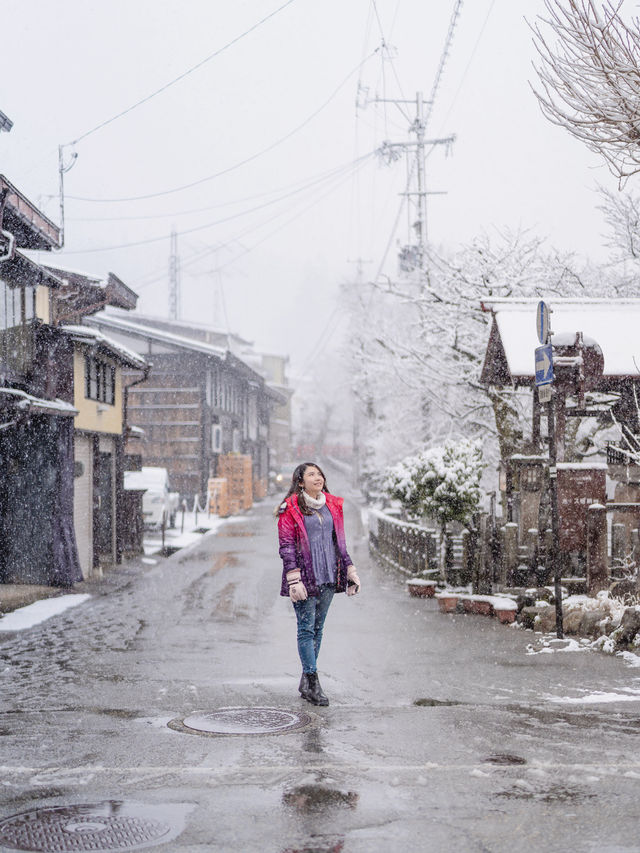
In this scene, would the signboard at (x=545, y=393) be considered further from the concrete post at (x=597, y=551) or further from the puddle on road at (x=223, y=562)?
the puddle on road at (x=223, y=562)

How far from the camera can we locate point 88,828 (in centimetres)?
471

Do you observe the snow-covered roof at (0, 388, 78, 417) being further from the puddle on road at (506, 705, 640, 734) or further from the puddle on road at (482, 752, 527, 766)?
the puddle on road at (482, 752, 527, 766)

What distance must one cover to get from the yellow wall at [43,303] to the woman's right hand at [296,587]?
12.1 metres

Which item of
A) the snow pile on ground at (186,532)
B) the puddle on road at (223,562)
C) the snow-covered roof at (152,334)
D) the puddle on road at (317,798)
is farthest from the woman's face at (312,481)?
the snow-covered roof at (152,334)

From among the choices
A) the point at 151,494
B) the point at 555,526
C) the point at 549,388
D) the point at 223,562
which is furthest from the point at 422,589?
the point at 151,494

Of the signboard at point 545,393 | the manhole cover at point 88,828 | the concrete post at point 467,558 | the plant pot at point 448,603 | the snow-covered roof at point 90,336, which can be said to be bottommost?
the plant pot at point 448,603

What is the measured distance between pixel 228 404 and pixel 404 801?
4401 cm

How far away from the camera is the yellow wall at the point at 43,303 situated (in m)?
18.2

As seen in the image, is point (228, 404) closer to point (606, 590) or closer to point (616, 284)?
point (616, 284)

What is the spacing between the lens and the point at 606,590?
11.8m

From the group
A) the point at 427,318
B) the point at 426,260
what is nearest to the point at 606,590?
the point at 427,318

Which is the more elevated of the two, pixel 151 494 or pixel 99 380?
pixel 99 380

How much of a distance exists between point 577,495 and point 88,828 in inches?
388

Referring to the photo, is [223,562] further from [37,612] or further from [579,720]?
[579,720]
